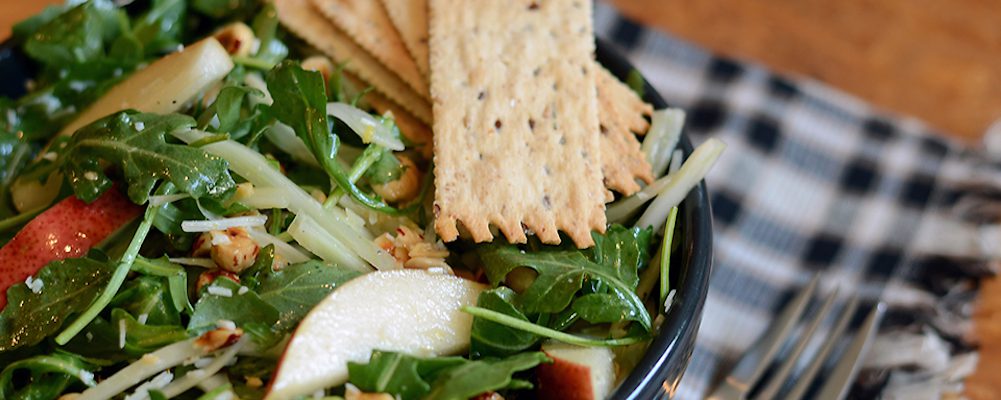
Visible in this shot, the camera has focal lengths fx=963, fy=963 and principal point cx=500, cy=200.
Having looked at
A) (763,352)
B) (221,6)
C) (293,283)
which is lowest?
(763,352)

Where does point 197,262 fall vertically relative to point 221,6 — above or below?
below

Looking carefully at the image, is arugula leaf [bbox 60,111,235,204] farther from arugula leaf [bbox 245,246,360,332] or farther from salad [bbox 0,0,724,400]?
arugula leaf [bbox 245,246,360,332]

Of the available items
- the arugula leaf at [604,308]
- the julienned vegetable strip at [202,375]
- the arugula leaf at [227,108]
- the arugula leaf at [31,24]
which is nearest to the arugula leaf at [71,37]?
the arugula leaf at [31,24]

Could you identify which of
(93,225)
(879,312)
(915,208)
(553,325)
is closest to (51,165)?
(93,225)

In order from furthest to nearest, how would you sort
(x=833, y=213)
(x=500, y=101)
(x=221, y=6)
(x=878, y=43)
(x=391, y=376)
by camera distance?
(x=878, y=43), (x=833, y=213), (x=221, y=6), (x=500, y=101), (x=391, y=376)

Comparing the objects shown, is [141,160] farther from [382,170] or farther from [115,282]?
[382,170]

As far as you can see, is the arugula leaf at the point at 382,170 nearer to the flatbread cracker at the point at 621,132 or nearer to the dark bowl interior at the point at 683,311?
the flatbread cracker at the point at 621,132

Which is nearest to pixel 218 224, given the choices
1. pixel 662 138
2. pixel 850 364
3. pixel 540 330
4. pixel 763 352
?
pixel 540 330
